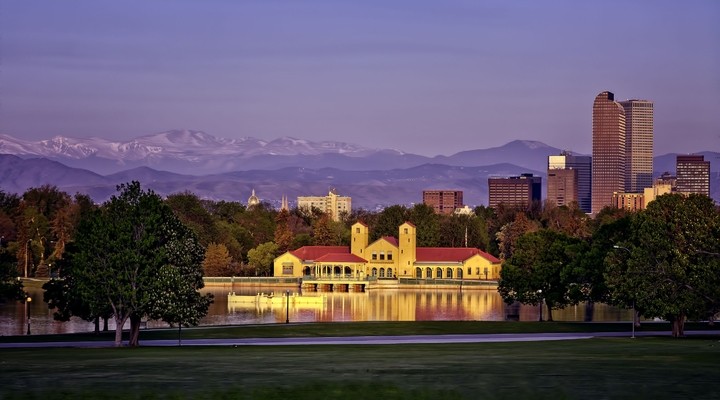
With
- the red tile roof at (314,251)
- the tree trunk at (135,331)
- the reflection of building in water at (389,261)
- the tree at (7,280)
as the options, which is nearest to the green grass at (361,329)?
the tree at (7,280)

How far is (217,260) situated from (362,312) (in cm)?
6763

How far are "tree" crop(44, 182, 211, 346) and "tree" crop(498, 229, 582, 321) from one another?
125 ft

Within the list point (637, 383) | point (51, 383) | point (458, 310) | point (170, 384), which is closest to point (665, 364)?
point (637, 383)

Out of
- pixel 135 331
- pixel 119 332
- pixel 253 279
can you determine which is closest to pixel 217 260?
pixel 253 279

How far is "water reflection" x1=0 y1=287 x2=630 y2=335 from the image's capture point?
99.6 meters

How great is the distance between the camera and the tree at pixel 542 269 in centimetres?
9625

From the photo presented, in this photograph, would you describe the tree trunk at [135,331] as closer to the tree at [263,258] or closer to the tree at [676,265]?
the tree at [676,265]

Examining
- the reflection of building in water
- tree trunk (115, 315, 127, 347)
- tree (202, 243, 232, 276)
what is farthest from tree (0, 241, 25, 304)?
the reflection of building in water

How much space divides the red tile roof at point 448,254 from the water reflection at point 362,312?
3260 cm

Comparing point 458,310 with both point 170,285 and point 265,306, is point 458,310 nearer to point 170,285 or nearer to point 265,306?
point 265,306

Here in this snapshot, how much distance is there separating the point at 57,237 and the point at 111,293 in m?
127

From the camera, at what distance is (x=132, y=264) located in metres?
65.3

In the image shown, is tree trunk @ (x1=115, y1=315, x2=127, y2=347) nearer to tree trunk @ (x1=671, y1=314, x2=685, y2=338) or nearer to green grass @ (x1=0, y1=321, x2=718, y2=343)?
green grass @ (x1=0, y1=321, x2=718, y2=343)

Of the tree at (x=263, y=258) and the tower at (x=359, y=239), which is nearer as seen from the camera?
the tree at (x=263, y=258)
